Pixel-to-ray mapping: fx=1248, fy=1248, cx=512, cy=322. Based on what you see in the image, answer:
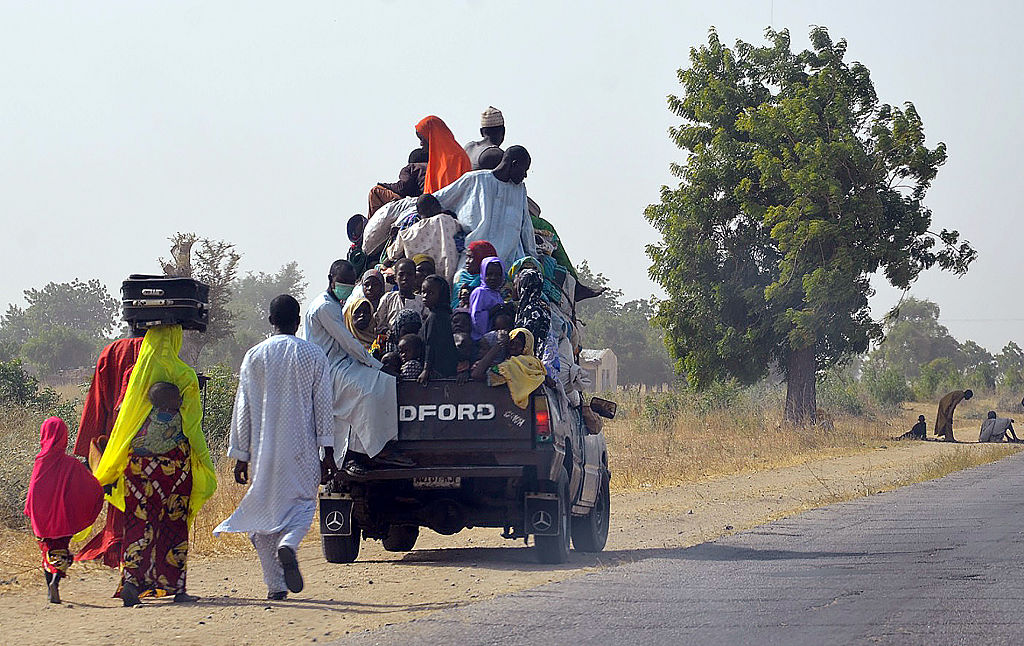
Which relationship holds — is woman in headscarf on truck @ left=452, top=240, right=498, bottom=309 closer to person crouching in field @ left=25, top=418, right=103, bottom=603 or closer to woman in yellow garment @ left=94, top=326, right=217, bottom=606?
woman in yellow garment @ left=94, top=326, right=217, bottom=606

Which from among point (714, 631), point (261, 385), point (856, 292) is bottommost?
point (714, 631)

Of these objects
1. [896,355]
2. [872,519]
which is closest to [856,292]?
[872,519]

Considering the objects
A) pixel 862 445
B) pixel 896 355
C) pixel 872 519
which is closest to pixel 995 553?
pixel 872 519

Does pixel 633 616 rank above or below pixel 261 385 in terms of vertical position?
below

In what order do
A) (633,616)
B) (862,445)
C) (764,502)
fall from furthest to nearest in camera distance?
(862,445), (764,502), (633,616)

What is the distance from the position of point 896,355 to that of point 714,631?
11492cm

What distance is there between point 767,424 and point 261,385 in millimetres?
27948

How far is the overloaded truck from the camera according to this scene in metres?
9.41

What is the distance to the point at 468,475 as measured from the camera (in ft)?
30.8

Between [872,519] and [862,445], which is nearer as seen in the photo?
[872,519]

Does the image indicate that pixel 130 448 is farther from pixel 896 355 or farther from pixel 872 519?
pixel 896 355

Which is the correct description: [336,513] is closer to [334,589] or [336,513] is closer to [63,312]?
[334,589]

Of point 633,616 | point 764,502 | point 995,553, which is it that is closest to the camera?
point 633,616

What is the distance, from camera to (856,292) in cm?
3259
